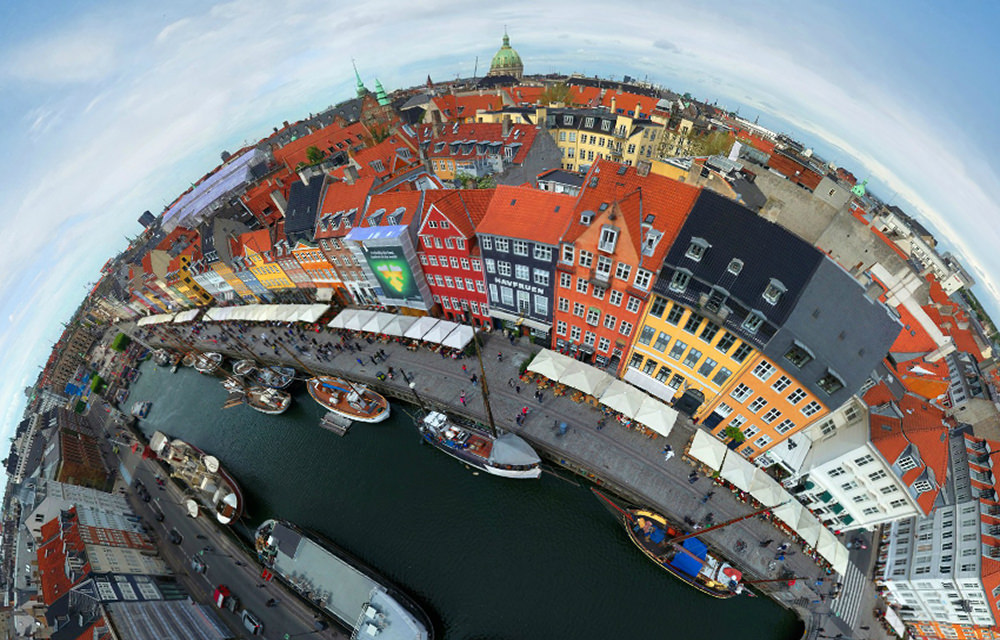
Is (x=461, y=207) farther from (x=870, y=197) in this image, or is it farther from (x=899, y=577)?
(x=870, y=197)

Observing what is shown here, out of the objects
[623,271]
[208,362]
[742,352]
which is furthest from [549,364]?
[208,362]

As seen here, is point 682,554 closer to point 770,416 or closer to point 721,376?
point 770,416

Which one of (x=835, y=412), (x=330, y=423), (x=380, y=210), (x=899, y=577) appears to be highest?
(x=380, y=210)

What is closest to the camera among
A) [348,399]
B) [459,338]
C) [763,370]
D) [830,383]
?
[830,383]

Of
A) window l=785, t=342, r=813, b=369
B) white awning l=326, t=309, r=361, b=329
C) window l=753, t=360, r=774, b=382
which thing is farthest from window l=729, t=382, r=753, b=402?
white awning l=326, t=309, r=361, b=329

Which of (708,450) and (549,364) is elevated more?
(549,364)

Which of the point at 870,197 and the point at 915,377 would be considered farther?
the point at 870,197

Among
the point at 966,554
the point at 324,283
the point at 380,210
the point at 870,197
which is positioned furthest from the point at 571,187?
the point at 870,197

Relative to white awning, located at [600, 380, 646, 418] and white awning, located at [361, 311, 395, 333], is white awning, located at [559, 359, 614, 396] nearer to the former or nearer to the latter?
white awning, located at [600, 380, 646, 418]
